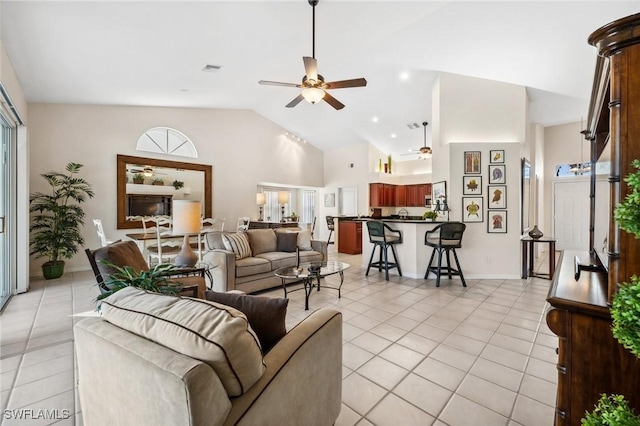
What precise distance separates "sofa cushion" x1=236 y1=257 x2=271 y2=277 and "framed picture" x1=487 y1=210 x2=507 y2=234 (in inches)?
144

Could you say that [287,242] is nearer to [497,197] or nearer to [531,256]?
[497,197]

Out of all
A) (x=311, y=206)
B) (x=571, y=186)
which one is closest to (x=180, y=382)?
(x=571, y=186)

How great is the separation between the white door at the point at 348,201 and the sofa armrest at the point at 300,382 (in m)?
7.68

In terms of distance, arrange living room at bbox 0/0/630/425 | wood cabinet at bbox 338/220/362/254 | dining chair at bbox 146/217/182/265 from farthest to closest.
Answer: wood cabinet at bbox 338/220/362/254 → dining chair at bbox 146/217/182/265 → living room at bbox 0/0/630/425

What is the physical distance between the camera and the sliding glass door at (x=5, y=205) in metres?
3.75

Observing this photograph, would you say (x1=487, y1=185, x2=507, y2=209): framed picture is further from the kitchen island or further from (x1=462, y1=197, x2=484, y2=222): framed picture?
the kitchen island

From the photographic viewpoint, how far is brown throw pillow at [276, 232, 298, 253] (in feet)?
15.4

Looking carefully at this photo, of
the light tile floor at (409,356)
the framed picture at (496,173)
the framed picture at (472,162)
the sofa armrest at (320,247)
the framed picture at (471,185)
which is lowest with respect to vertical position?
the light tile floor at (409,356)

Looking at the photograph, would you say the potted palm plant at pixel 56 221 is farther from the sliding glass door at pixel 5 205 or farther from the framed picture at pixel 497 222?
the framed picture at pixel 497 222

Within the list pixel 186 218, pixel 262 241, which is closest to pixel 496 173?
pixel 262 241

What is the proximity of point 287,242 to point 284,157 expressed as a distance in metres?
4.44

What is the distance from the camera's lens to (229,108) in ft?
23.6

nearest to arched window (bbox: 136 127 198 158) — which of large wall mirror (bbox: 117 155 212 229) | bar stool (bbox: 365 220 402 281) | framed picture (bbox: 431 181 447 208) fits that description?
large wall mirror (bbox: 117 155 212 229)

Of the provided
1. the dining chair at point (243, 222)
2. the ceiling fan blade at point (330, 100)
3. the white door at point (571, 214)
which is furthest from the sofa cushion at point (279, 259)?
the white door at point (571, 214)
